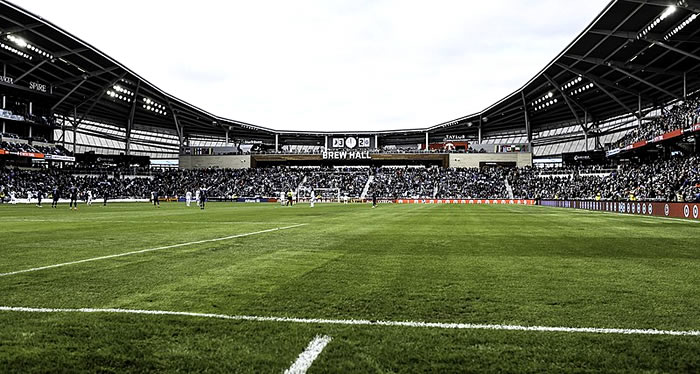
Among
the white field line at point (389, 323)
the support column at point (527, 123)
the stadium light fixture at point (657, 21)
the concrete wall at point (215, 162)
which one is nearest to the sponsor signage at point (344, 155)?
the concrete wall at point (215, 162)

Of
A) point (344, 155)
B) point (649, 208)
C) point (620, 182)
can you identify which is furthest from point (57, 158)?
point (620, 182)

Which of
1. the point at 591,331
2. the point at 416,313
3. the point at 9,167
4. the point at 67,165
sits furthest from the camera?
the point at 67,165

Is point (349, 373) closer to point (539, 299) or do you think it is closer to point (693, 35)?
point (539, 299)

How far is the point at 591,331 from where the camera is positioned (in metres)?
4.17

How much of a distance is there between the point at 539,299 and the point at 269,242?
7.55 m

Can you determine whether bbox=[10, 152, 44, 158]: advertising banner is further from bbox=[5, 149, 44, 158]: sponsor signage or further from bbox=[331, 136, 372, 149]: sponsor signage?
bbox=[331, 136, 372, 149]: sponsor signage

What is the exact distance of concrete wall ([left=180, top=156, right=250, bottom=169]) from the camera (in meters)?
91.3

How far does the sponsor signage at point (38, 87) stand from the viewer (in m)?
62.1

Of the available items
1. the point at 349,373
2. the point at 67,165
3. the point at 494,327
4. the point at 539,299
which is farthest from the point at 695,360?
the point at 67,165

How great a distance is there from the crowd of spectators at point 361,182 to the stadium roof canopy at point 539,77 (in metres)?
9.52

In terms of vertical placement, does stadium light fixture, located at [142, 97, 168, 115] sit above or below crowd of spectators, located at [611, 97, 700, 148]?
above

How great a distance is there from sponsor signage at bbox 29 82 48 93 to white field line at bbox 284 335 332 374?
72557 mm

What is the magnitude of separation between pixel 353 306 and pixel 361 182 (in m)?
78.7

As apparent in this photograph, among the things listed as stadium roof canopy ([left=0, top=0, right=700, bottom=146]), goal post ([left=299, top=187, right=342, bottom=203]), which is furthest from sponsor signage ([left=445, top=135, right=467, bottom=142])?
goal post ([left=299, top=187, right=342, bottom=203])
